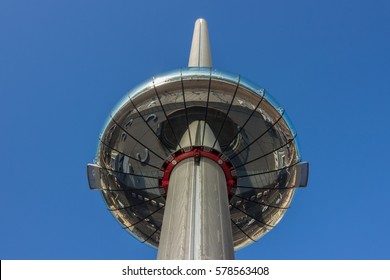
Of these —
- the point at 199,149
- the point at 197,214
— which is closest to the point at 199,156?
the point at 199,149

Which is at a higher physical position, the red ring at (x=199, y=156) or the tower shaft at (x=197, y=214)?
the red ring at (x=199, y=156)

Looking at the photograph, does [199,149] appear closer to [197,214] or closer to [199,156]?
[199,156]

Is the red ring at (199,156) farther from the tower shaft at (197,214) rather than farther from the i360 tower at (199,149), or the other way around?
the tower shaft at (197,214)

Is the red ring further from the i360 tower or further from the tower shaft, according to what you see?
the tower shaft

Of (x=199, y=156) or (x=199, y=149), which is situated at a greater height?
(x=199, y=149)

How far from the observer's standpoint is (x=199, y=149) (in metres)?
14.2

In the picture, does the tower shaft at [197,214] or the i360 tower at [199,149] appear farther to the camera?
the i360 tower at [199,149]

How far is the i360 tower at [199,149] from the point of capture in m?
14.6

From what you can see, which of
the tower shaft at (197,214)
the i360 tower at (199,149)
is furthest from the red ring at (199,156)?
the tower shaft at (197,214)

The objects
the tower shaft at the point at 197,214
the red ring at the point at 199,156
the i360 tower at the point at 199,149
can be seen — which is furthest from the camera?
the i360 tower at the point at 199,149

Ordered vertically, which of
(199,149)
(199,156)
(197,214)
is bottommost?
(197,214)
